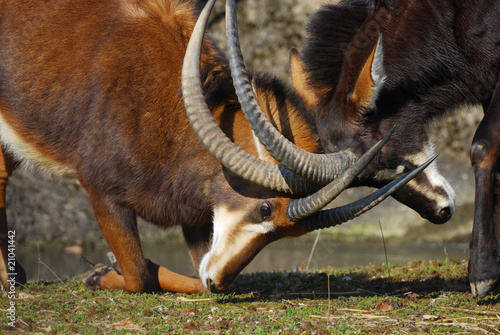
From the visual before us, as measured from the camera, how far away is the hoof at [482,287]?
15.8ft

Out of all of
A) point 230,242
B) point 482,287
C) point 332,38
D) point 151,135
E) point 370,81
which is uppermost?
point 332,38

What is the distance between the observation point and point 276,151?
4773mm

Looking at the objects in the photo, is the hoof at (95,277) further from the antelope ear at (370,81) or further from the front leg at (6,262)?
the antelope ear at (370,81)

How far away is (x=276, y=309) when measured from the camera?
4.95 meters

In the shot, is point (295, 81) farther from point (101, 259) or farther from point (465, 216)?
point (465, 216)

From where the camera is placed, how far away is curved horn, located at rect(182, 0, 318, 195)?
192 inches

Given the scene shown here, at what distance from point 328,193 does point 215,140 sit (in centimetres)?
97

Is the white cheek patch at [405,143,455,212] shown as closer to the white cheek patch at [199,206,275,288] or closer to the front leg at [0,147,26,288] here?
the white cheek patch at [199,206,275,288]

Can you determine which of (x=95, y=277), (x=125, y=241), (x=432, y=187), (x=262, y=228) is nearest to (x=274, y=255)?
(x=95, y=277)

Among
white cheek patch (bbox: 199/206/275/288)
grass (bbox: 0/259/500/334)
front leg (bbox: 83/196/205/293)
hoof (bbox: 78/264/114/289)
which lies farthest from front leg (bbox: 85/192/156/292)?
white cheek patch (bbox: 199/206/275/288)

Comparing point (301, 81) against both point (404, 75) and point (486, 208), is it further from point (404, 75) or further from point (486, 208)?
point (486, 208)

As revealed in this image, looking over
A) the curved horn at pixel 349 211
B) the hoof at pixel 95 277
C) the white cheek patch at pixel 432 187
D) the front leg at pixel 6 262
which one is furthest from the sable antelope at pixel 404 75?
the front leg at pixel 6 262

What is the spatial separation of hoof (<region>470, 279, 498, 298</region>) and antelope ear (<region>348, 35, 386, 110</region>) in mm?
1636

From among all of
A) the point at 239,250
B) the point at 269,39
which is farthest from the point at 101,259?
the point at 269,39
